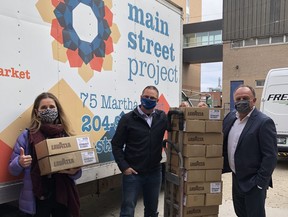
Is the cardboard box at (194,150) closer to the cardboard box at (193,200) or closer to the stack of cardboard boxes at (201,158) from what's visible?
the stack of cardboard boxes at (201,158)

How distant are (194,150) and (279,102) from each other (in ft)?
20.2

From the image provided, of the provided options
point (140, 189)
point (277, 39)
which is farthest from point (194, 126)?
point (277, 39)

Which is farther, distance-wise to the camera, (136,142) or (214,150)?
(136,142)

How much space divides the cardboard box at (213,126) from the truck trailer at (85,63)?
3.86 feet

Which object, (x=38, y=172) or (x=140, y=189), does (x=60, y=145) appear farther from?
(x=140, y=189)

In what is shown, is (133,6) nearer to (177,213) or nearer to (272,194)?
(177,213)

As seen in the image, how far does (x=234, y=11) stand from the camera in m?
29.9

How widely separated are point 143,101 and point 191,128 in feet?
A: 1.98

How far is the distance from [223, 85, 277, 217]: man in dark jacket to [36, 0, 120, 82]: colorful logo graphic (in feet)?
5.21

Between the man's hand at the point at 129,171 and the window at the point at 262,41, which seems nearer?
the man's hand at the point at 129,171

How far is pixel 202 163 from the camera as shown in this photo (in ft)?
11.5

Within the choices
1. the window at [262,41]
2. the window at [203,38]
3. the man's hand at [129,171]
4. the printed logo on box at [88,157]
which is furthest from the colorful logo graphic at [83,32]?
the window at [203,38]

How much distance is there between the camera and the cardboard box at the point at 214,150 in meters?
3.51

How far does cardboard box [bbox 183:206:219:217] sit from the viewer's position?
3.50 metres
